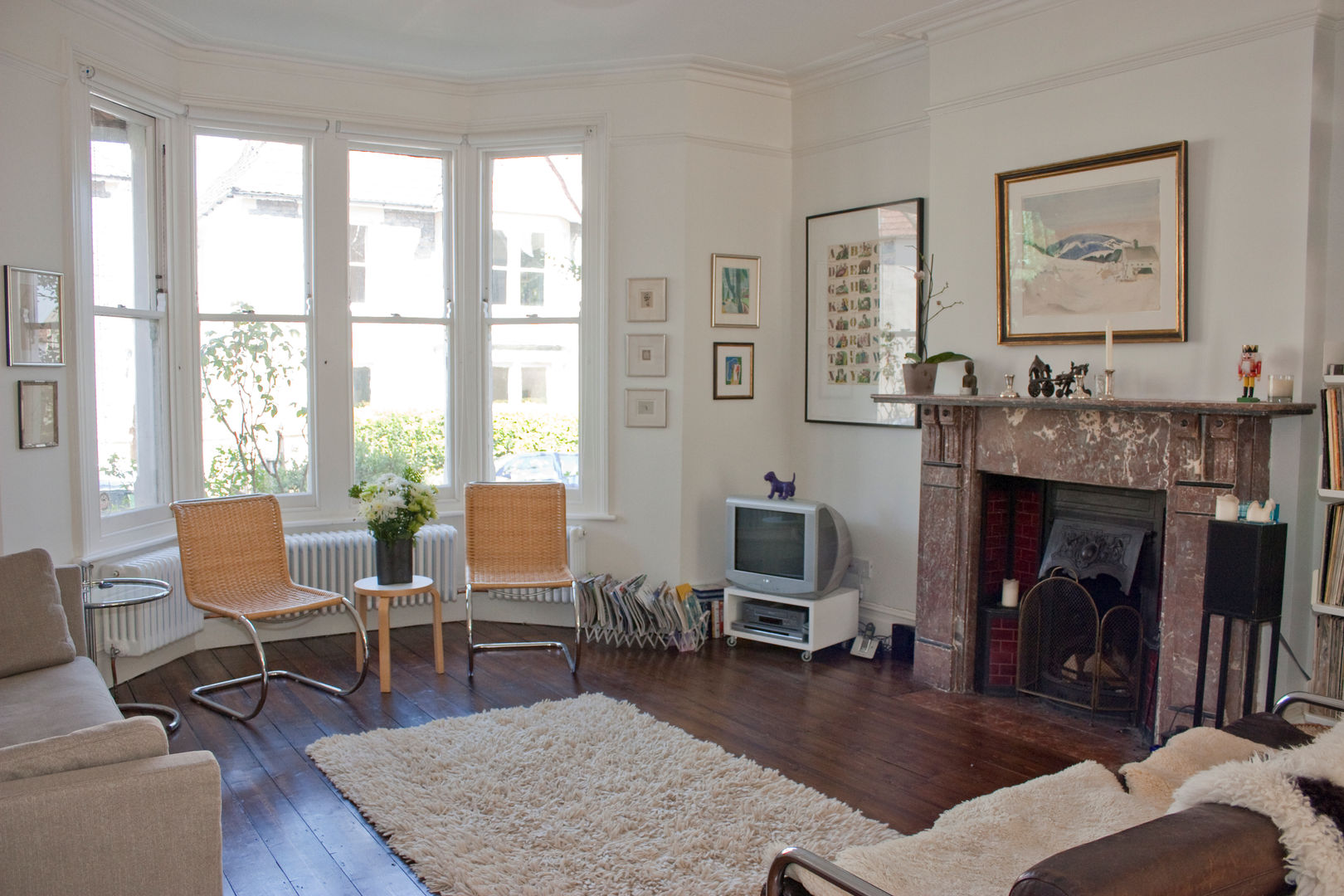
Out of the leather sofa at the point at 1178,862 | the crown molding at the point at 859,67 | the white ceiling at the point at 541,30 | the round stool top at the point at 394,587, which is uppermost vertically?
the white ceiling at the point at 541,30

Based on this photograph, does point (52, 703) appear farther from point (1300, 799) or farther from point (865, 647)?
point (865, 647)

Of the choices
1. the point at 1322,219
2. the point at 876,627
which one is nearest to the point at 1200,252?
the point at 1322,219

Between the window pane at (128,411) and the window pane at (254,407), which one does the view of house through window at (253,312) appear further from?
the window pane at (128,411)

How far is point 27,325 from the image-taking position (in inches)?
154

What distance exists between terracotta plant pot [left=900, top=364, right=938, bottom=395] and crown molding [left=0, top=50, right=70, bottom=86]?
151 inches

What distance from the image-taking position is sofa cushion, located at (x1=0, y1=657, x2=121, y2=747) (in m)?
2.68

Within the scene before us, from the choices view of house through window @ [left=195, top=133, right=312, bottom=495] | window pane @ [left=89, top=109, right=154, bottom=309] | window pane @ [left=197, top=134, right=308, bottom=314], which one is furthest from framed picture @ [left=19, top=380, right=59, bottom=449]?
window pane @ [left=197, top=134, right=308, bottom=314]

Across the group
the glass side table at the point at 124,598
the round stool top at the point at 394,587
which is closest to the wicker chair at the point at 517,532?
the round stool top at the point at 394,587

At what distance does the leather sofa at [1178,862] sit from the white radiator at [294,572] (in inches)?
158

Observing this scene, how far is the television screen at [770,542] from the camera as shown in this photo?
4.81 meters

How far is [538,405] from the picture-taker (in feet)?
18.2

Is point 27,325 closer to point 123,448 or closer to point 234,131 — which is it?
point 123,448

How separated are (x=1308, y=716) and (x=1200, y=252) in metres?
1.66

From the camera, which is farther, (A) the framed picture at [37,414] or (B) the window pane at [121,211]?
(B) the window pane at [121,211]
